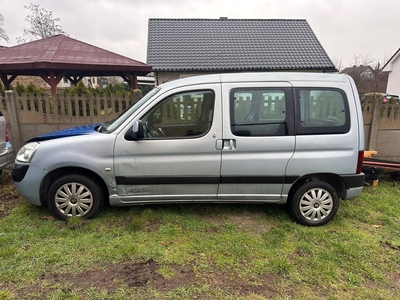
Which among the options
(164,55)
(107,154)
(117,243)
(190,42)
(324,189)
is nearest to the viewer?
(117,243)

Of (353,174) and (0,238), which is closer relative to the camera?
(0,238)

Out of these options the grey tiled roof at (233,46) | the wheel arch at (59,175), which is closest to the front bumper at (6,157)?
the wheel arch at (59,175)

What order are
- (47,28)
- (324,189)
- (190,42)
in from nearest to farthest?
Answer: (324,189)
(190,42)
(47,28)

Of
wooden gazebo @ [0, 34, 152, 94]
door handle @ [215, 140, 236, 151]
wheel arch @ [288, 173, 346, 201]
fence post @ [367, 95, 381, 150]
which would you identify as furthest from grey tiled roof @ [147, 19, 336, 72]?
wheel arch @ [288, 173, 346, 201]

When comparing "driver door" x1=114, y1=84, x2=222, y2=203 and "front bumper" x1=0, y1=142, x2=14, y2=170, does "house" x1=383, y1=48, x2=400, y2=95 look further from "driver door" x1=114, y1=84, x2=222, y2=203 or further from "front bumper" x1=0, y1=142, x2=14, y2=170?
"front bumper" x1=0, y1=142, x2=14, y2=170

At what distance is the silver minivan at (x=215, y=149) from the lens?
3064mm

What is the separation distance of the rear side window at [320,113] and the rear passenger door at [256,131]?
13cm

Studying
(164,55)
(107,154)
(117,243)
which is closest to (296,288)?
(117,243)

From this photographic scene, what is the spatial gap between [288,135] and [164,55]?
1084cm

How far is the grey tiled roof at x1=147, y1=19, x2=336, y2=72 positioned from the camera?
40.4ft

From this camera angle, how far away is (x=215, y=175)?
3.15 meters

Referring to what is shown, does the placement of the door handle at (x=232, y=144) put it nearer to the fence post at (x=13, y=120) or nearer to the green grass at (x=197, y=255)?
the green grass at (x=197, y=255)

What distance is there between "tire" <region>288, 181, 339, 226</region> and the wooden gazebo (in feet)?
25.2

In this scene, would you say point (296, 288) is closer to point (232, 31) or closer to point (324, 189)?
point (324, 189)
